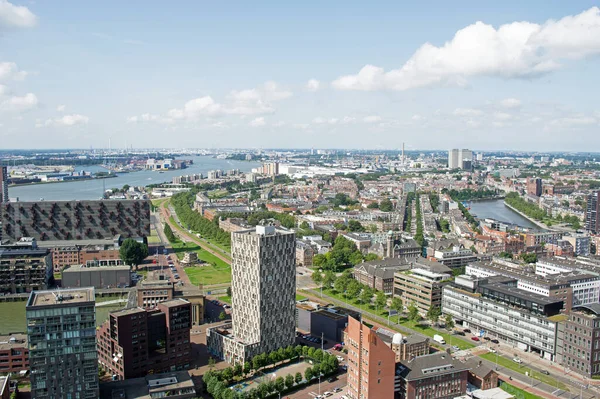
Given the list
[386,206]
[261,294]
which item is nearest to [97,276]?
[261,294]

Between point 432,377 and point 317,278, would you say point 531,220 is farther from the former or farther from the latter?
point 432,377

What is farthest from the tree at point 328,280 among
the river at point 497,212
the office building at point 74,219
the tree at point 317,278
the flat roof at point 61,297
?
the river at point 497,212

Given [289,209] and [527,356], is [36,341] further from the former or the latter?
[289,209]

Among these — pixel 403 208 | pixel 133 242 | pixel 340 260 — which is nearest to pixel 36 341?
pixel 133 242

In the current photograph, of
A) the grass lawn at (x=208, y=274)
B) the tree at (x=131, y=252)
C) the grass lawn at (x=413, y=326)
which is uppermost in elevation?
the tree at (x=131, y=252)

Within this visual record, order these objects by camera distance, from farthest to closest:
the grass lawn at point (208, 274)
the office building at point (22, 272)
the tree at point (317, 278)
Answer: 1. the grass lawn at point (208, 274)
2. the tree at point (317, 278)
3. the office building at point (22, 272)

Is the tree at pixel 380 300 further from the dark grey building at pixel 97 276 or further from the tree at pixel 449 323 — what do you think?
the dark grey building at pixel 97 276

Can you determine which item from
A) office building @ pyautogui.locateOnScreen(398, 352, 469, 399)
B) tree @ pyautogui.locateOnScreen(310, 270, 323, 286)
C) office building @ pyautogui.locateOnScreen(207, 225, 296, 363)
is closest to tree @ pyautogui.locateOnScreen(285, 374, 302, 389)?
office building @ pyautogui.locateOnScreen(207, 225, 296, 363)
